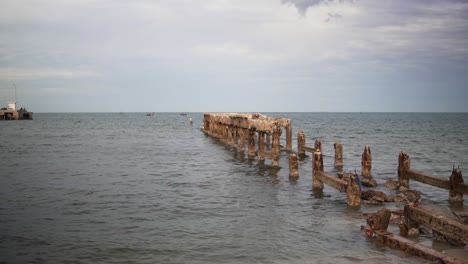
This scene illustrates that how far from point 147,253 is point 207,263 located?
1.51 meters

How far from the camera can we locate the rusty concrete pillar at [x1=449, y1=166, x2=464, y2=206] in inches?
561

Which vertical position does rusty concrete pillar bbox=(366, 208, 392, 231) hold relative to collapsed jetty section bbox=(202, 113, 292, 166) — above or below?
below

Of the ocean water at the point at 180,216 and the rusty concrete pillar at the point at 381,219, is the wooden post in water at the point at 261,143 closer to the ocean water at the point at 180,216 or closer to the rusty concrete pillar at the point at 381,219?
the ocean water at the point at 180,216

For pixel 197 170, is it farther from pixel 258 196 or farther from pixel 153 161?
pixel 258 196

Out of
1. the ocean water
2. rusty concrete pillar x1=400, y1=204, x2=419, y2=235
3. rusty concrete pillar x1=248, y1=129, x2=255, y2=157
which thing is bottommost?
the ocean water

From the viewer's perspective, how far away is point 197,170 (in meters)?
22.7

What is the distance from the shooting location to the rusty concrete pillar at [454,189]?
1426 centimetres

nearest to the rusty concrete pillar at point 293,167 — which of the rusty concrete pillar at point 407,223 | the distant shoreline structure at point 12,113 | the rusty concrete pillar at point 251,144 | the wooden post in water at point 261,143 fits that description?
the wooden post in water at point 261,143

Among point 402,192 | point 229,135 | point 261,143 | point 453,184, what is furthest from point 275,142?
point 229,135

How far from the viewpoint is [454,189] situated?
47.1 feet

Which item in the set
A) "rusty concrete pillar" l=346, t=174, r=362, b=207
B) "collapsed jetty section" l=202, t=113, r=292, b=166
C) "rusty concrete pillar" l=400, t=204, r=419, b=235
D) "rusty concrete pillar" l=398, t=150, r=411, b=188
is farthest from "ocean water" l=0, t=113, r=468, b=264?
"collapsed jetty section" l=202, t=113, r=292, b=166

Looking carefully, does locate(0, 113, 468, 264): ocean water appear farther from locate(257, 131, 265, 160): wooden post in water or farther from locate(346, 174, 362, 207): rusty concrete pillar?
locate(257, 131, 265, 160): wooden post in water

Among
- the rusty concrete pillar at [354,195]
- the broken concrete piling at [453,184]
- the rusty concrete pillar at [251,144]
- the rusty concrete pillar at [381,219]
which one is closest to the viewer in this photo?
the rusty concrete pillar at [381,219]

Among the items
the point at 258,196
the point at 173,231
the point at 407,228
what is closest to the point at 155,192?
the point at 258,196
